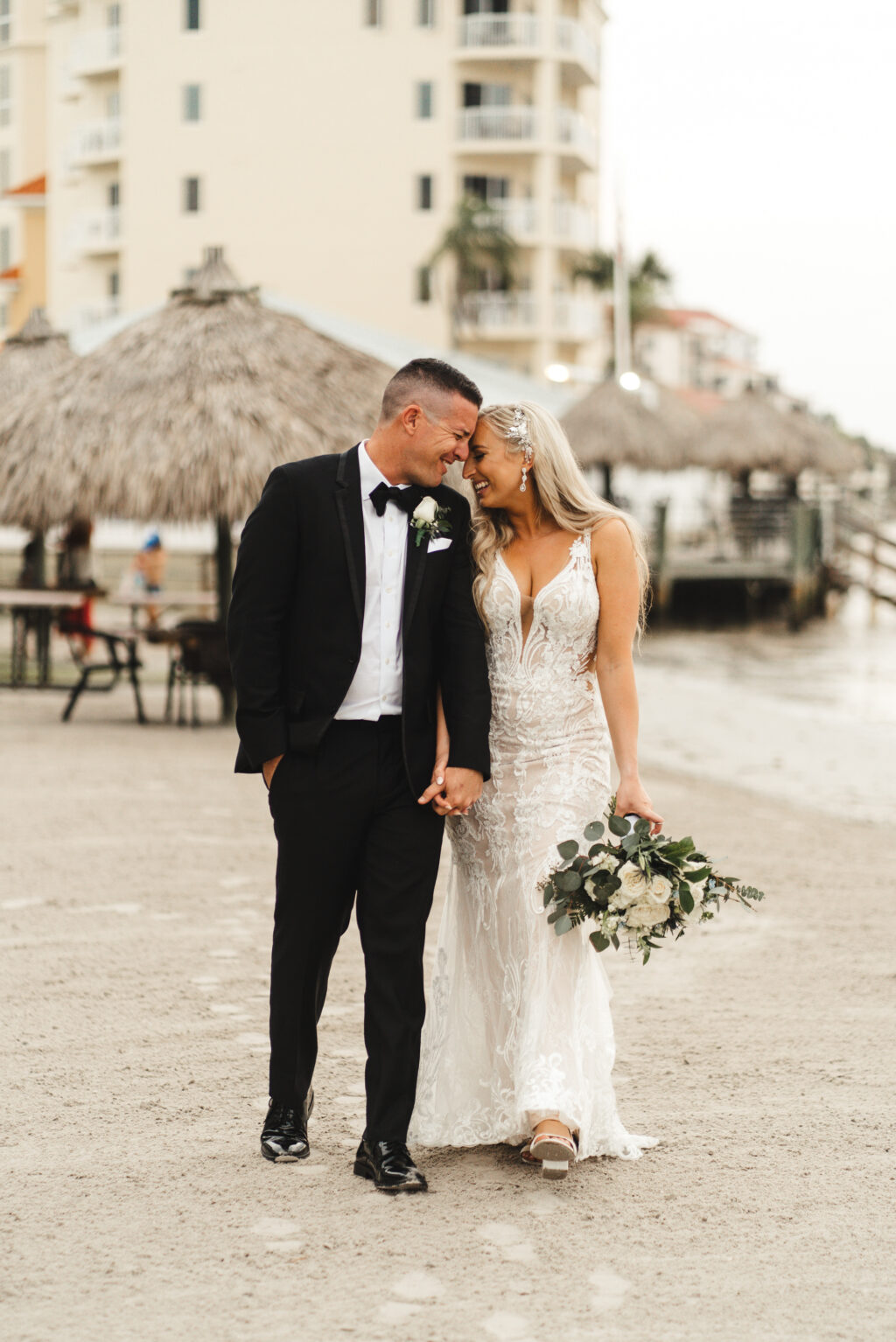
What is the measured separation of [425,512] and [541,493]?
13.7 inches

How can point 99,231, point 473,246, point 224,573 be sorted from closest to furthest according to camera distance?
point 224,573 → point 473,246 → point 99,231

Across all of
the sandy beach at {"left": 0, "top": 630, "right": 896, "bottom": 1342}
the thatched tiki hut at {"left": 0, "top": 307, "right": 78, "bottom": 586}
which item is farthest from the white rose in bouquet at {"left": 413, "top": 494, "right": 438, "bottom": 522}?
the thatched tiki hut at {"left": 0, "top": 307, "right": 78, "bottom": 586}

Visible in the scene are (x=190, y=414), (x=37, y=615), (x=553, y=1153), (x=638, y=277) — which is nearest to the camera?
(x=553, y=1153)

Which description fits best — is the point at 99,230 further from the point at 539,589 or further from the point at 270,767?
the point at 270,767

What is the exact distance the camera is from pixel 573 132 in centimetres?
5116

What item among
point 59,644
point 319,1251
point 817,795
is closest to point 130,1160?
point 319,1251

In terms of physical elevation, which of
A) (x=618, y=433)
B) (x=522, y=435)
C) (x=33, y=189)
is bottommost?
(x=522, y=435)

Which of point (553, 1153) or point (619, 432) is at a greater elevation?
point (619, 432)

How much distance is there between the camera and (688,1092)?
471cm

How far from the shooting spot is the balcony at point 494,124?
163 ft

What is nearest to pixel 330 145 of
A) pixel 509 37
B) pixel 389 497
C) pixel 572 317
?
pixel 509 37

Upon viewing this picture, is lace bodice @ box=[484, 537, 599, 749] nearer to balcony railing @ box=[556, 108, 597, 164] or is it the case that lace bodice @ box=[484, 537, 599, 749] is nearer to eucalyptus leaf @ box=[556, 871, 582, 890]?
eucalyptus leaf @ box=[556, 871, 582, 890]

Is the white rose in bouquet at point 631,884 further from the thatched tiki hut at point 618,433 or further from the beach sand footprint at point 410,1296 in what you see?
the thatched tiki hut at point 618,433

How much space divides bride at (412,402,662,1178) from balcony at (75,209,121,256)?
159 ft
